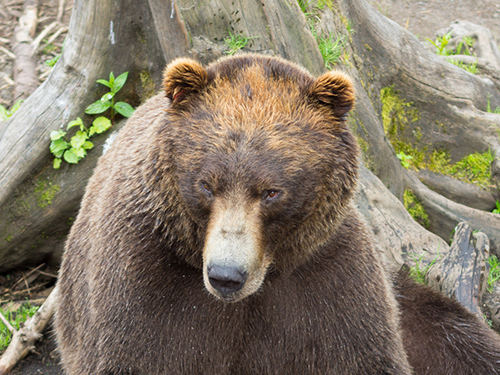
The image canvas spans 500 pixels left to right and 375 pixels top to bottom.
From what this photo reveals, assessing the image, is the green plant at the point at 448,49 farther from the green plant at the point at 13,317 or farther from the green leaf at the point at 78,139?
the green plant at the point at 13,317

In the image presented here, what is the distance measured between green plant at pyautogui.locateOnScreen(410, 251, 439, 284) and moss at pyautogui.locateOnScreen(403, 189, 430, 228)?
120cm

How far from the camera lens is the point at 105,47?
16.2 ft

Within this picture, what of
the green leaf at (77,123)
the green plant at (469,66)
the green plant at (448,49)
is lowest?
the green plant at (448,49)

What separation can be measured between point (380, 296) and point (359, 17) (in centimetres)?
382

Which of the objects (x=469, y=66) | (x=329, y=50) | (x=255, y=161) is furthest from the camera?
(x=469, y=66)

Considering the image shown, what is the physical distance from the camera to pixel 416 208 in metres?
6.41

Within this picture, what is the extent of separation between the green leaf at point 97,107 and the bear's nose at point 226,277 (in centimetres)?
292

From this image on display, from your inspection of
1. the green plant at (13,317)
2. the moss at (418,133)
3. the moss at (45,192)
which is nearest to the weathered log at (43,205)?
the moss at (45,192)

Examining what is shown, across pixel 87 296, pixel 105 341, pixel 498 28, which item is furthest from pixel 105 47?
pixel 498 28

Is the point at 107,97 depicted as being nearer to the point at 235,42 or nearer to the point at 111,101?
the point at 111,101

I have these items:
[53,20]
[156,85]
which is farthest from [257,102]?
[53,20]

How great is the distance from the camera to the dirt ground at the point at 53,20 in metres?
4.96

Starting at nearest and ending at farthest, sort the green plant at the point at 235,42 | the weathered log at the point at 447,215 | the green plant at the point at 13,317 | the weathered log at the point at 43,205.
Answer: the green plant at the point at 235,42
the green plant at the point at 13,317
the weathered log at the point at 43,205
the weathered log at the point at 447,215

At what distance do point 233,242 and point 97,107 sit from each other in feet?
9.70
